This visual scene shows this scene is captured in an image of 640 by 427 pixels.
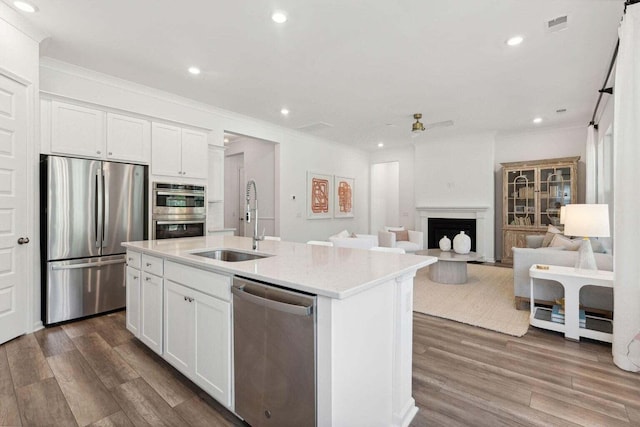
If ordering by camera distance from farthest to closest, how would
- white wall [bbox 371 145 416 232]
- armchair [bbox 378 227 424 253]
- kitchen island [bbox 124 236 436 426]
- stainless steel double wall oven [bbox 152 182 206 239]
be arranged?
white wall [bbox 371 145 416 232] → armchair [bbox 378 227 424 253] → stainless steel double wall oven [bbox 152 182 206 239] → kitchen island [bbox 124 236 436 426]

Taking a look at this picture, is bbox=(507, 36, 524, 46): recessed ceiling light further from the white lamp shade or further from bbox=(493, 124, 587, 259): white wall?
bbox=(493, 124, 587, 259): white wall

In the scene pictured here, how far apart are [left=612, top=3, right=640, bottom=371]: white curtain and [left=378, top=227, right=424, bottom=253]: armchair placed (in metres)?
3.33

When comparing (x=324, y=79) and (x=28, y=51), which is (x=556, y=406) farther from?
(x=28, y=51)

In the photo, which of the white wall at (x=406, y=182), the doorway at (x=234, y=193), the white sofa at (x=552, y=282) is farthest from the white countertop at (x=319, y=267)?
the white wall at (x=406, y=182)

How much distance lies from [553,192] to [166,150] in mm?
7009

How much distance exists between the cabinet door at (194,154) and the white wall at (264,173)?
1981mm

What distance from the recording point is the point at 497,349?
260cm

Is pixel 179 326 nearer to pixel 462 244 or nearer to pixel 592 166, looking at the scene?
pixel 462 244

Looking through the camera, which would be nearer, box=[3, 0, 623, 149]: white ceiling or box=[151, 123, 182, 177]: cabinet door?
→ box=[3, 0, 623, 149]: white ceiling

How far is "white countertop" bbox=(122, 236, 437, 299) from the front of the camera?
1.33 meters

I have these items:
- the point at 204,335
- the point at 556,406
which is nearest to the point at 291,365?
the point at 204,335

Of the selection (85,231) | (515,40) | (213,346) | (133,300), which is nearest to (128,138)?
(85,231)

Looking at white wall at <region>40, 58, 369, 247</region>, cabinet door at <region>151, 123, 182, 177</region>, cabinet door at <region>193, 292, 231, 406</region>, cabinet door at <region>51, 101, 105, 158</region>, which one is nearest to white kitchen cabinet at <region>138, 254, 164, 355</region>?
cabinet door at <region>193, 292, 231, 406</region>

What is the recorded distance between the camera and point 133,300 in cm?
269
